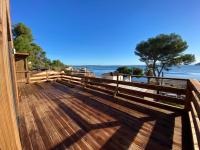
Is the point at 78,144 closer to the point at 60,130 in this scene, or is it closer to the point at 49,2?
the point at 60,130

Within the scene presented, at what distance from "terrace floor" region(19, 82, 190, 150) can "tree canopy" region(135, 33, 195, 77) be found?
42.7ft

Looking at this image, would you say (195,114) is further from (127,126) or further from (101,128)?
(101,128)

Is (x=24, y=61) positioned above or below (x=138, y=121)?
above

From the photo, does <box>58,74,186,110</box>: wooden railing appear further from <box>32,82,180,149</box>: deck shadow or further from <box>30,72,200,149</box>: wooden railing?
<box>32,82,180,149</box>: deck shadow

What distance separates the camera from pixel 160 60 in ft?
49.4

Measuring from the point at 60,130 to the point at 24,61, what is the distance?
773 centimetres

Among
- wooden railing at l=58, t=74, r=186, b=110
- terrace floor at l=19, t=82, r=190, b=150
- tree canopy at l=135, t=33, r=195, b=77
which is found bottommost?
terrace floor at l=19, t=82, r=190, b=150

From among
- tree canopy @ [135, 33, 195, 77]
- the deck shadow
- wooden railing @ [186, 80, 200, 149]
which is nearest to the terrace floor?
the deck shadow

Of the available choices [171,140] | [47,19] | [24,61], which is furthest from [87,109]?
[47,19]

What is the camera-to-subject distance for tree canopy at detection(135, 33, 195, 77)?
1350cm

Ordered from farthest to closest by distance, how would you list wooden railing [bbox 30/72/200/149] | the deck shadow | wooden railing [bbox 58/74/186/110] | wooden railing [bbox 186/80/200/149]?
wooden railing [bbox 58/74/186/110], the deck shadow, wooden railing [bbox 30/72/200/149], wooden railing [bbox 186/80/200/149]

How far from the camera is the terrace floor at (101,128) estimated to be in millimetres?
1853

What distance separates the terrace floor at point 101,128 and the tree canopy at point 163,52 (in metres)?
13.0

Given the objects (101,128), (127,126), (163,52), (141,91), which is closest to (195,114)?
(127,126)
